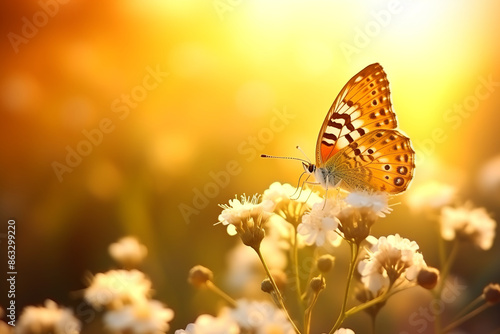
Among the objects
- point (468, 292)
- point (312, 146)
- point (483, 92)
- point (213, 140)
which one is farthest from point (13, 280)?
point (483, 92)

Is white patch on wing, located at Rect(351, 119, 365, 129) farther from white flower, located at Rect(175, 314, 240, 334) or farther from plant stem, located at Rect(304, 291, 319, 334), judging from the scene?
white flower, located at Rect(175, 314, 240, 334)

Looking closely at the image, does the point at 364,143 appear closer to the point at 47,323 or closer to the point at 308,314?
the point at 308,314

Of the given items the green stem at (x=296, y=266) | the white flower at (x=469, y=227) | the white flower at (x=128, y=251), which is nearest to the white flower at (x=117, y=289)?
the white flower at (x=128, y=251)

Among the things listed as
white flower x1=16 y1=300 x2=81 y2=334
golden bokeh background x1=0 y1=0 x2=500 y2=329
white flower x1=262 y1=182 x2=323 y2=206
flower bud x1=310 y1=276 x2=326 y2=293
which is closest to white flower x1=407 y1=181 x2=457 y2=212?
golden bokeh background x1=0 y1=0 x2=500 y2=329

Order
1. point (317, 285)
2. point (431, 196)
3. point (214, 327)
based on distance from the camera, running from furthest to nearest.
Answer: point (431, 196) < point (317, 285) < point (214, 327)

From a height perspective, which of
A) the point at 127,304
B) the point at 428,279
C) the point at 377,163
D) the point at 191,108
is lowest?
the point at 428,279

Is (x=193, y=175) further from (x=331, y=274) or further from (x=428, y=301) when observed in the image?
(x=428, y=301)

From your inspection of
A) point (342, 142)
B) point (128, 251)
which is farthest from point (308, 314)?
point (128, 251)
